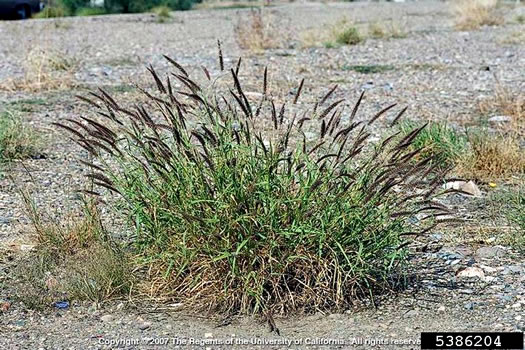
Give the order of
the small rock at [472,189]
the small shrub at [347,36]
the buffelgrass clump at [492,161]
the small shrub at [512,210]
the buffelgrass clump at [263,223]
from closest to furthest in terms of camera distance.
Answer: the buffelgrass clump at [263,223] → the small shrub at [512,210] → the small rock at [472,189] → the buffelgrass clump at [492,161] → the small shrub at [347,36]

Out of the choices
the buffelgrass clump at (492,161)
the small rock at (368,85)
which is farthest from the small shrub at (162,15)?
the buffelgrass clump at (492,161)

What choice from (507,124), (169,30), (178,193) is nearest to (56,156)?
(178,193)

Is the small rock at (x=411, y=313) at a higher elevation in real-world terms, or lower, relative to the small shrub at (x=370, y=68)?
lower

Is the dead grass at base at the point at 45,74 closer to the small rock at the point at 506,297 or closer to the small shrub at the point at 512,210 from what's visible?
the small shrub at the point at 512,210

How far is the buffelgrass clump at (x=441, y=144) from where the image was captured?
6137 mm

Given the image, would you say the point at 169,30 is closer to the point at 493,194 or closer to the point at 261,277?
the point at 493,194

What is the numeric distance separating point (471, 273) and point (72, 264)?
1.98m

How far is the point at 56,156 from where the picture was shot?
642cm

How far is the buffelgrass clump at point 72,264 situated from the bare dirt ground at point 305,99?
0.08 metres

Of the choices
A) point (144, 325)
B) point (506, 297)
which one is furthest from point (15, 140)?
point (506, 297)

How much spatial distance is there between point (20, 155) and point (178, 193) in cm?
270

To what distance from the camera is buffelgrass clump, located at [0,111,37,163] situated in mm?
6215

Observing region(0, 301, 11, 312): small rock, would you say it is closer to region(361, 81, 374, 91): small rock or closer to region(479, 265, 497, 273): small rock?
region(479, 265, 497, 273): small rock

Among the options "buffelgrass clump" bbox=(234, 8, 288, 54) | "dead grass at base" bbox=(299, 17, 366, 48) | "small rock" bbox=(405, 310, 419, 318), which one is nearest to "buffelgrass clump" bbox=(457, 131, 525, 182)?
"small rock" bbox=(405, 310, 419, 318)
